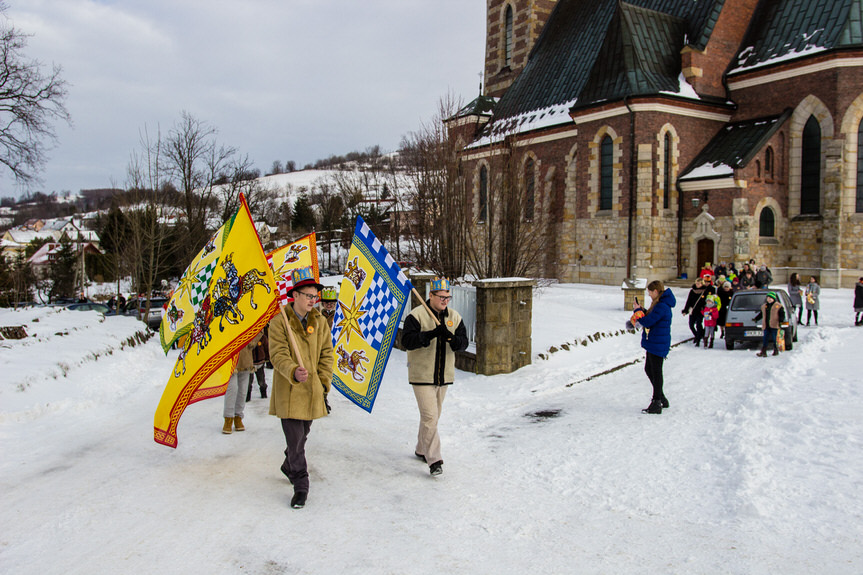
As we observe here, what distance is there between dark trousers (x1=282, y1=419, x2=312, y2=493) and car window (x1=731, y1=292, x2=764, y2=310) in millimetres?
12121

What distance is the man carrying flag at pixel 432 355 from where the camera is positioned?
639cm

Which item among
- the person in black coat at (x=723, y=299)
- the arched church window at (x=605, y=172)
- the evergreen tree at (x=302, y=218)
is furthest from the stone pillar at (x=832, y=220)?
the evergreen tree at (x=302, y=218)

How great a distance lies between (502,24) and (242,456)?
44.0 metres

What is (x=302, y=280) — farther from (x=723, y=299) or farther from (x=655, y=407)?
(x=723, y=299)

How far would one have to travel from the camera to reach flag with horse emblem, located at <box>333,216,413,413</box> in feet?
24.3

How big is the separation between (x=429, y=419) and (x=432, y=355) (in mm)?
654

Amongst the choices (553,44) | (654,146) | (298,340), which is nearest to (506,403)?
(298,340)

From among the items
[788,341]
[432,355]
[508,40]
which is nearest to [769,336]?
[788,341]

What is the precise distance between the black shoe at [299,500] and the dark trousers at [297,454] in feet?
0.09

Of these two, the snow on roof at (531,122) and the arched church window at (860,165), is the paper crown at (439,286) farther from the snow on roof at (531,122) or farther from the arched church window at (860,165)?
the snow on roof at (531,122)

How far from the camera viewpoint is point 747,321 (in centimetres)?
1405

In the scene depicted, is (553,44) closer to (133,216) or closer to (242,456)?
(133,216)

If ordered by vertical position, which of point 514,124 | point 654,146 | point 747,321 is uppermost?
point 514,124

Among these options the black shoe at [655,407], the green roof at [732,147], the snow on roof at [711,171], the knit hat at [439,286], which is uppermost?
the green roof at [732,147]
